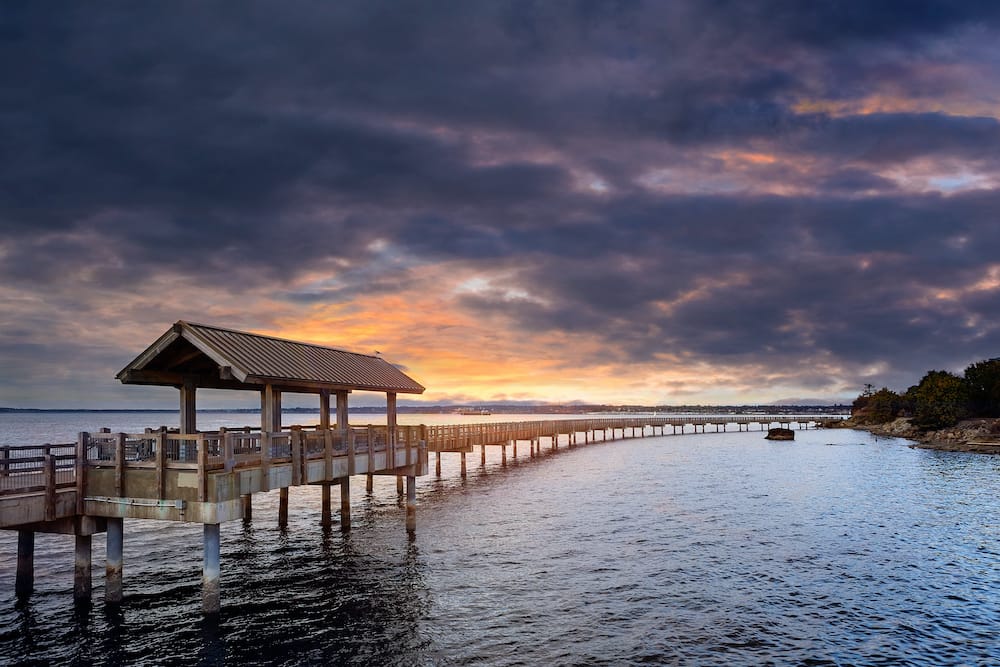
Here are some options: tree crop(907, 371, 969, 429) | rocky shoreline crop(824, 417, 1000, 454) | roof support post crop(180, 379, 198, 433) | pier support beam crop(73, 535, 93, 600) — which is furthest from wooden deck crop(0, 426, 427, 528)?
tree crop(907, 371, 969, 429)

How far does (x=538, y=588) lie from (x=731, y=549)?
39.2 ft

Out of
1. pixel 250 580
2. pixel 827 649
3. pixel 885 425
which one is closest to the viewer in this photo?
pixel 827 649

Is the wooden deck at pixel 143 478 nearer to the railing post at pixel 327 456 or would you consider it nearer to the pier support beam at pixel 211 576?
the pier support beam at pixel 211 576

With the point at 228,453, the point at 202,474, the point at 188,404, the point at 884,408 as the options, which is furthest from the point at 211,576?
the point at 884,408

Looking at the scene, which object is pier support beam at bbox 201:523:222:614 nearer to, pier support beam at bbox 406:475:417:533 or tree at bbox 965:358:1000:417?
pier support beam at bbox 406:475:417:533

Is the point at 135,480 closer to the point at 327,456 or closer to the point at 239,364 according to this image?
the point at 239,364

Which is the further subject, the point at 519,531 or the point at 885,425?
the point at 885,425

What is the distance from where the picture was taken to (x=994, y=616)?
22.3 metres

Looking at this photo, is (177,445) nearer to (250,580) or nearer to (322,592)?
(250,580)

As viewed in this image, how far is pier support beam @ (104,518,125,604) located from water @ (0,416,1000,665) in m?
0.64

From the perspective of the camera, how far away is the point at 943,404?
11150 cm

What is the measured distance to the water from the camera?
19.2 m

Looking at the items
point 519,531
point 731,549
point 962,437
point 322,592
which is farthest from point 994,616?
point 962,437

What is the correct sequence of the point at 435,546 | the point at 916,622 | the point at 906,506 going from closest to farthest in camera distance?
the point at 916,622 → the point at 435,546 → the point at 906,506
